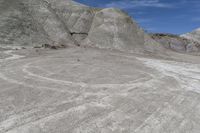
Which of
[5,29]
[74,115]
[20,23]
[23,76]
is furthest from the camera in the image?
[20,23]

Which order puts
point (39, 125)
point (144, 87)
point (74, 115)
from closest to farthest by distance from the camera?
point (39, 125) < point (74, 115) < point (144, 87)

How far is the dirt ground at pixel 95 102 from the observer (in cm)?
608

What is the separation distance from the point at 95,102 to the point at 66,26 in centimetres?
2398

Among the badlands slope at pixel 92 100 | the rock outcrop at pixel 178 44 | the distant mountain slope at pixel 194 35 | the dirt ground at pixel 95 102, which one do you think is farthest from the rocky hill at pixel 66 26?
the distant mountain slope at pixel 194 35

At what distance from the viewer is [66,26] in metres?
30.6

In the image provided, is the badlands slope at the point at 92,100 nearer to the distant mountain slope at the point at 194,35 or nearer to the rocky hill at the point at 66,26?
the rocky hill at the point at 66,26

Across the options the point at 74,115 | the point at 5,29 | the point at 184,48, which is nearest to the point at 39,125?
the point at 74,115

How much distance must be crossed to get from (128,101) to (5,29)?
737 inches

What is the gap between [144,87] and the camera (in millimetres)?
10070

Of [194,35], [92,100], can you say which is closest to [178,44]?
[194,35]

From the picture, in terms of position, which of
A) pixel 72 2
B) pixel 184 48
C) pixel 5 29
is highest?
pixel 72 2

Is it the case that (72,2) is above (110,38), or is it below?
above

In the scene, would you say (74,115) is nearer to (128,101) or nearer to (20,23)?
(128,101)

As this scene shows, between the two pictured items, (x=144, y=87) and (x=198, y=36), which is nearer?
(x=144, y=87)
